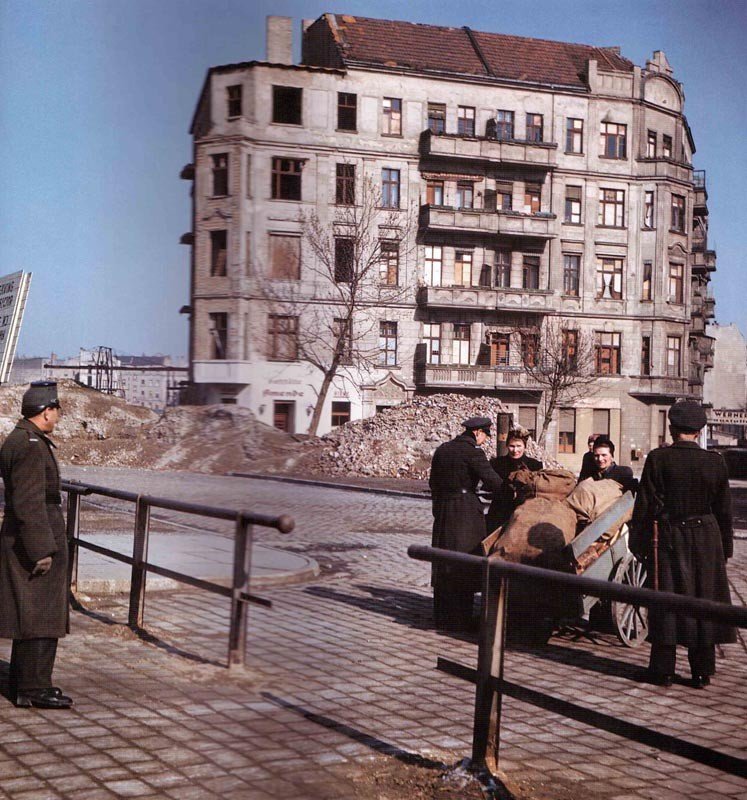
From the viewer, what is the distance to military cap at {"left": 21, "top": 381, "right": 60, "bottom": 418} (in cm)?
479

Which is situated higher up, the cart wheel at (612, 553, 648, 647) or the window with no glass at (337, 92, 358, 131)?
the window with no glass at (337, 92, 358, 131)

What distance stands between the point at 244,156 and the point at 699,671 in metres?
2.79

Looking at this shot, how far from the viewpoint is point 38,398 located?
482 centimetres

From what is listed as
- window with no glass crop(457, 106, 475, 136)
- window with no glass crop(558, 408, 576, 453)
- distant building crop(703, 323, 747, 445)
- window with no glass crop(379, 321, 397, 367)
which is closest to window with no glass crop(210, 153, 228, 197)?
window with no glass crop(379, 321, 397, 367)

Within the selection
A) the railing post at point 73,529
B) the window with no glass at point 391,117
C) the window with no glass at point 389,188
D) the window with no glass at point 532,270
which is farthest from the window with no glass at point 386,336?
the window with no glass at point 532,270

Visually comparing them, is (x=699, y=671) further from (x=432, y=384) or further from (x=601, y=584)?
(x=432, y=384)

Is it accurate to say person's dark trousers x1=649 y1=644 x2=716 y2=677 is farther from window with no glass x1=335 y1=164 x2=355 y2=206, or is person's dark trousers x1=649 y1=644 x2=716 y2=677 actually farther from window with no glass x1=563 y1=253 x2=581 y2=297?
window with no glass x1=563 y1=253 x2=581 y2=297

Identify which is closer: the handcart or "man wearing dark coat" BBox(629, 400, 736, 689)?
"man wearing dark coat" BBox(629, 400, 736, 689)

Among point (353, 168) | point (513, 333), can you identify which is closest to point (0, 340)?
point (353, 168)

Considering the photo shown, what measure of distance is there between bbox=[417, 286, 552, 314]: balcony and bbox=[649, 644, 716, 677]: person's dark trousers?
2.63 meters

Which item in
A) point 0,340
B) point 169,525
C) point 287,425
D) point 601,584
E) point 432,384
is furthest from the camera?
point 432,384

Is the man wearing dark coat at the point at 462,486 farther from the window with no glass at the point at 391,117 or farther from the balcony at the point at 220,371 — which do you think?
the balcony at the point at 220,371

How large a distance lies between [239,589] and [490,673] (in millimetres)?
1803

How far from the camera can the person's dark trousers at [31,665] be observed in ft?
15.1
